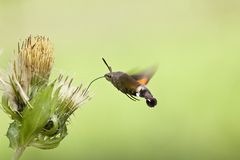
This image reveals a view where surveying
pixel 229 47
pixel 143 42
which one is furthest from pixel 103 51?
pixel 229 47

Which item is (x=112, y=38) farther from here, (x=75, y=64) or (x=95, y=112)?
(x=95, y=112)

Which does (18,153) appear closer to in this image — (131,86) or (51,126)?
(51,126)

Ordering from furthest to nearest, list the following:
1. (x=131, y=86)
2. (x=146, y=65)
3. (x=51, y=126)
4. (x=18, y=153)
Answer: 1. (x=146, y=65)
2. (x=131, y=86)
3. (x=51, y=126)
4. (x=18, y=153)

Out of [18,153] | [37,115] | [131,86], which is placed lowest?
[18,153]

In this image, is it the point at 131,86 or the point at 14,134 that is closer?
the point at 14,134

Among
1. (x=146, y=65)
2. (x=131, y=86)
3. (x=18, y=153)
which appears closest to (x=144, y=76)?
(x=131, y=86)

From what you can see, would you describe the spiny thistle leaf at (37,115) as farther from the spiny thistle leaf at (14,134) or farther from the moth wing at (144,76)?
the moth wing at (144,76)

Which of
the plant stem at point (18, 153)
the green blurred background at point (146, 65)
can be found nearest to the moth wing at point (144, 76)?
the plant stem at point (18, 153)

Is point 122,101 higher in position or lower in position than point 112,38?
lower
